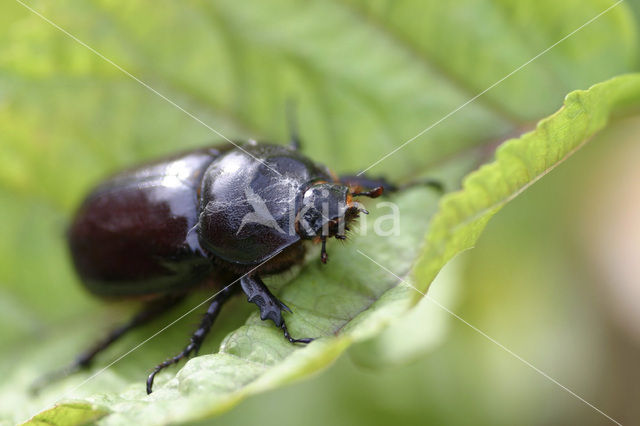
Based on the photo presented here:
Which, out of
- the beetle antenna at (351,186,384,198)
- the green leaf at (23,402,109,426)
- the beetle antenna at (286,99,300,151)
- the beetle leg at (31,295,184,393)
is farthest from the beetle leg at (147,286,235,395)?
the beetle antenna at (286,99,300,151)

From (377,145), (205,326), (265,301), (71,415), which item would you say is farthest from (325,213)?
(71,415)

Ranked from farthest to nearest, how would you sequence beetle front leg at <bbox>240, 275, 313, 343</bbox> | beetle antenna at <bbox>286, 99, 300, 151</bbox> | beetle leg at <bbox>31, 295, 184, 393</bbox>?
beetle antenna at <bbox>286, 99, 300, 151</bbox>
beetle leg at <bbox>31, 295, 184, 393</bbox>
beetle front leg at <bbox>240, 275, 313, 343</bbox>

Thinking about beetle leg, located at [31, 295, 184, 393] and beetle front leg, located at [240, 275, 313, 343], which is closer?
beetle front leg, located at [240, 275, 313, 343]

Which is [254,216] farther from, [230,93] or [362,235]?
[230,93]

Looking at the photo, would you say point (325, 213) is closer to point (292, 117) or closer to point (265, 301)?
point (265, 301)

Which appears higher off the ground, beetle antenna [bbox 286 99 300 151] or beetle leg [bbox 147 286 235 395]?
beetle antenna [bbox 286 99 300 151]

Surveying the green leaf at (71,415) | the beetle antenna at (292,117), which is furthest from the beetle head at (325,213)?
the green leaf at (71,415)

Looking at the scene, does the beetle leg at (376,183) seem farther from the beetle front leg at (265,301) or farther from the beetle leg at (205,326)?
the beetle leg at (205,326)

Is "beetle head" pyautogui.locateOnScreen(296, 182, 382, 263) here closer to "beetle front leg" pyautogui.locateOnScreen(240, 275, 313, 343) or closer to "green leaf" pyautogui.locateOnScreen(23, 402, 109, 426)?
"beetle front leg" pyautogui.locateOnScreen(240, 275, 313, 343)
